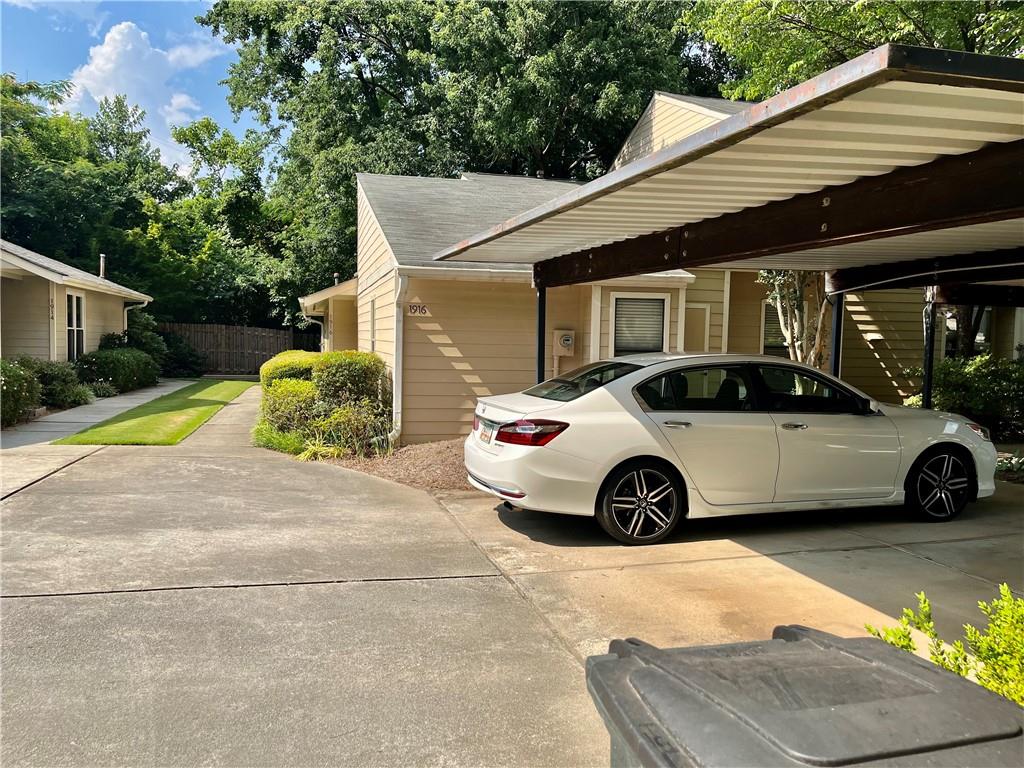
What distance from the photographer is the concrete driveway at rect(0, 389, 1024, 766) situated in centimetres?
318

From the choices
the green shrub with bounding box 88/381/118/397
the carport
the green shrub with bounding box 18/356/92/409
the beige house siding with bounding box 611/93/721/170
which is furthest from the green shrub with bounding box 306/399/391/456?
the green shrub with bounding box 88/381/118/397

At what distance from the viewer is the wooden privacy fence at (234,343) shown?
28188 millimetres

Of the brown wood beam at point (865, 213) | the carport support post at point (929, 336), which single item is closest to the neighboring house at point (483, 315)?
the carport support post at point (929, 336)

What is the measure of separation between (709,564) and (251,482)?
Result: 5215mm

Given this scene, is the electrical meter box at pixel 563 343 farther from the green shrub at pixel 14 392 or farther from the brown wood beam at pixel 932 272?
the green shrub at pixel 14 392

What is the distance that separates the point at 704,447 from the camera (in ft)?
20.3

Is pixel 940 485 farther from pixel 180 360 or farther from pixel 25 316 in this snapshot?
pixel 180 360

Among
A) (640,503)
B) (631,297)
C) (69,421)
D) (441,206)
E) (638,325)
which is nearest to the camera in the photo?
(640,503)

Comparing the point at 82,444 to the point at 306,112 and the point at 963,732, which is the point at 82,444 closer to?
the point at 963,732

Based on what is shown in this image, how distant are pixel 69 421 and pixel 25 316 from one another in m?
4.71

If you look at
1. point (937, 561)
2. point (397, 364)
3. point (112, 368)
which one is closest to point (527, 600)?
point (937, 561)

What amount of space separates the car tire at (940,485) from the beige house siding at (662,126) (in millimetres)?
8600

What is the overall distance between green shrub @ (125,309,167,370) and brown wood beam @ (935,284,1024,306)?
70.9 ft

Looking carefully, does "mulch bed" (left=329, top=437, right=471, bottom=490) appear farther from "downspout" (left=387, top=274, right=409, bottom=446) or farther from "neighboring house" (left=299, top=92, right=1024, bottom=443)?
"neighboring house" (left=299, top=92, right=1024, bottom=443)
